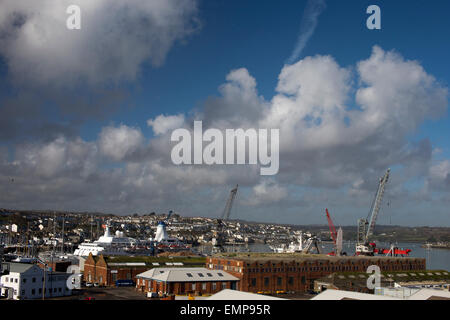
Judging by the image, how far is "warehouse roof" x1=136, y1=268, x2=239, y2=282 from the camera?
5425 centimetres

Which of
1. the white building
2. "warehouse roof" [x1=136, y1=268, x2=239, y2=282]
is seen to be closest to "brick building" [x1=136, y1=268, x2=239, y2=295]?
"warehouse roof" [x1=136, y1=268, x2=239, y2=282]

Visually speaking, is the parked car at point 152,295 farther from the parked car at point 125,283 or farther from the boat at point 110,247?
the boat at point 110,247

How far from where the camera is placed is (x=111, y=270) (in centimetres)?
6512

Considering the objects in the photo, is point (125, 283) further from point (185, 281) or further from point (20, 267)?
point (20, 267)

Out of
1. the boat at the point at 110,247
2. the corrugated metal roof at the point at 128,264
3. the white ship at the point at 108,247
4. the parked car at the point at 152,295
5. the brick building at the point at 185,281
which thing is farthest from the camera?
→ the boat at the point at 110,247

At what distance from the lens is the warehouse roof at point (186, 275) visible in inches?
2136

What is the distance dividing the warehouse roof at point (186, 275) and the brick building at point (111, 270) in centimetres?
887

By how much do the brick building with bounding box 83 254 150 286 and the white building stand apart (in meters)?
12.4

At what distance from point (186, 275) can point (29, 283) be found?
59.0 ft

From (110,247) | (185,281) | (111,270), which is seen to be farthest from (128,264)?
(110,247)

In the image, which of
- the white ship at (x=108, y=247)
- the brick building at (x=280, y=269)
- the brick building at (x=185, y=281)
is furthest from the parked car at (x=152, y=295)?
the white ship at (x=108, y=247)

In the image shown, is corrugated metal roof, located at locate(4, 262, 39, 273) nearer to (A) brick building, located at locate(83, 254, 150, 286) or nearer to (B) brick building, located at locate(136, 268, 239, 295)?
(B) brick building, located at locate(136, 268, 239, 295)
